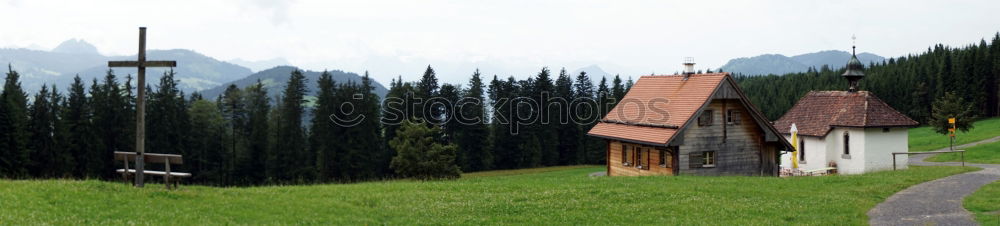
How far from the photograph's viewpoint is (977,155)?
188ft

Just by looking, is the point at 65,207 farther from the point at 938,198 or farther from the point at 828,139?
the point at 828,139

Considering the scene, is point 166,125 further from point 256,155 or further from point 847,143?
point 847,143

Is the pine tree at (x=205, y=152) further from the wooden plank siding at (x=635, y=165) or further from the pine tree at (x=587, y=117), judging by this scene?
the wooden plank siding at (x=635, y=165)

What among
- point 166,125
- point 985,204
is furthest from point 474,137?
point 985,204

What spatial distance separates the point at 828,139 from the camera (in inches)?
1885

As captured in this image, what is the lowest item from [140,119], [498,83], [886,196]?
[886,196]

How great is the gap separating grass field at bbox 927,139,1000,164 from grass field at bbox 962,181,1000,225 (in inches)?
1310

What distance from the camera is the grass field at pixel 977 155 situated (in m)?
54.7

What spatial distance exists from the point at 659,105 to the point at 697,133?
318 cm

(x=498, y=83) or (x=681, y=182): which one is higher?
(x=498, y=83)

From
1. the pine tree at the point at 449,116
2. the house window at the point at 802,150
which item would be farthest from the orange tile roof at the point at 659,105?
the pine tree at the point at 449,116

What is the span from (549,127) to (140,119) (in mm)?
81267

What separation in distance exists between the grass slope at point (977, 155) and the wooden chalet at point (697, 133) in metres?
24.0

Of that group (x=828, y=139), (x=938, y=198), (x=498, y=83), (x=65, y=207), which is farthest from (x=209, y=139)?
(x=938, y=198)
